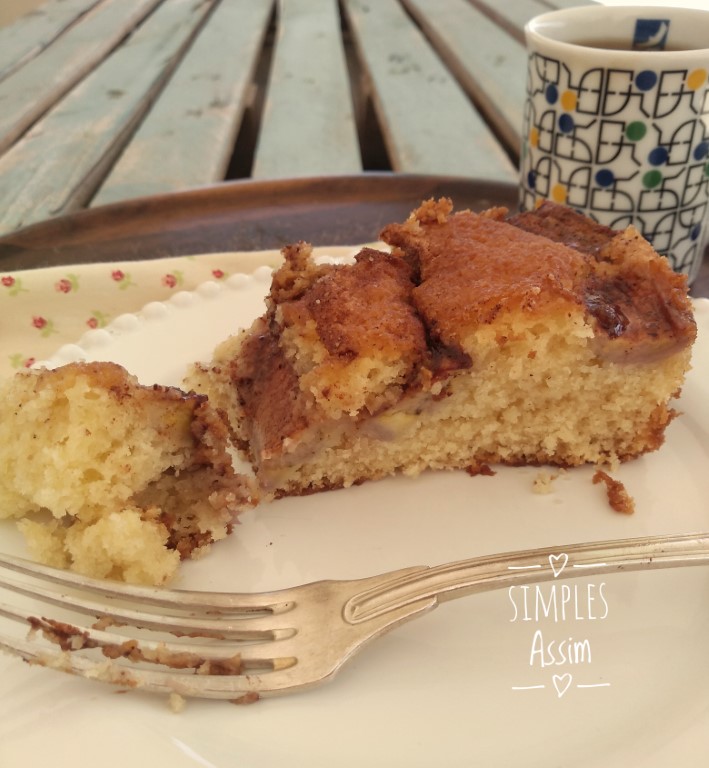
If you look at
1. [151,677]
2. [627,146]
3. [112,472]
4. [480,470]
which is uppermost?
[627,146]

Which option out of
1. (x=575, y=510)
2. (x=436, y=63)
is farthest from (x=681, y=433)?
(x=436, y=63)

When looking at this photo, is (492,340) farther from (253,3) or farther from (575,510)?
(253,3)

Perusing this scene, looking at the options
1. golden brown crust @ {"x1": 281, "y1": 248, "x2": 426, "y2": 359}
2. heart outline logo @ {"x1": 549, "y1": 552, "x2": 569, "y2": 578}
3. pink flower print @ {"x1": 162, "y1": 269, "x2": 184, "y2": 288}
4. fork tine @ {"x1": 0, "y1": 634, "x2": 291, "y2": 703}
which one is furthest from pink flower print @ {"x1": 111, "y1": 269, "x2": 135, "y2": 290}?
heart outline logo @ {"x1": 549, "y1": 552, "x2": 569, "y2": 578}

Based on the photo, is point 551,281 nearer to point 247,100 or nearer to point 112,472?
point 112,472

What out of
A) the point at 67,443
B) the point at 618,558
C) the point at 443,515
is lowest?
the point at 443,515

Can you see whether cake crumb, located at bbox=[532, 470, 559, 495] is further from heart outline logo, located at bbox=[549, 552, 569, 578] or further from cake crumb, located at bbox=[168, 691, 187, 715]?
cake crumb, located at bbox=[168, 691, 187, 715]

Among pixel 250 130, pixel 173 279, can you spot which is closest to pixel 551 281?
pixel 173 279

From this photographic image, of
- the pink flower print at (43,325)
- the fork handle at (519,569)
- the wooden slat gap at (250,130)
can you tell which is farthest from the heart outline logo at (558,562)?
the wooden slat gap at (250,130)
